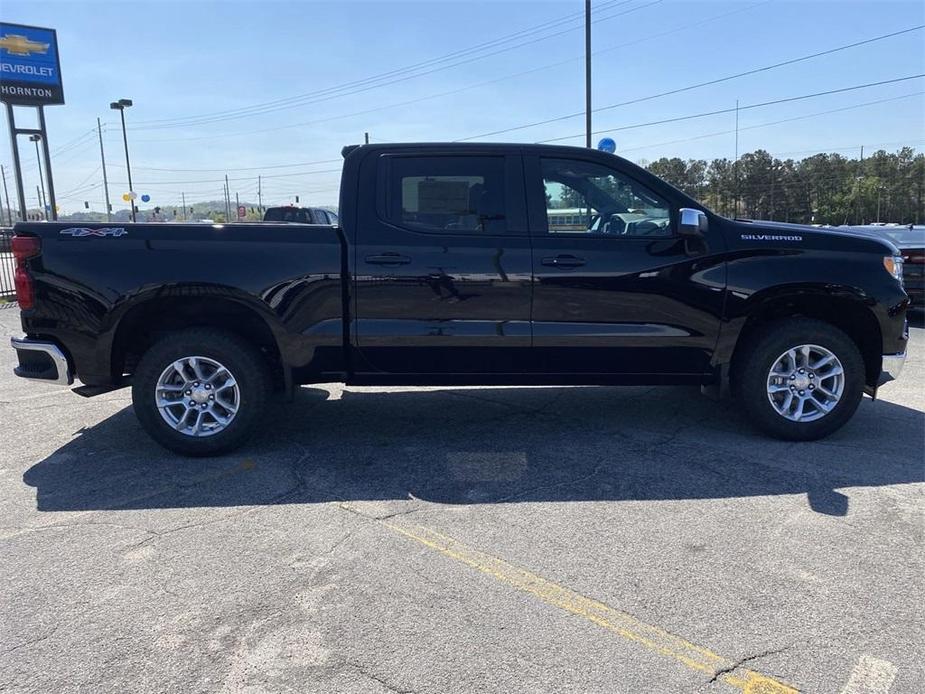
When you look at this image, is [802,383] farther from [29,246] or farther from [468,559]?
[29,246]

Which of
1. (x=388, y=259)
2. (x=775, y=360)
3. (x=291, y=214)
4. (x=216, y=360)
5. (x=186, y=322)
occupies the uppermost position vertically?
(x=291, y=214)

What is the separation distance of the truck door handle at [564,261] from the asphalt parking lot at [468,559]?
4.18 ft

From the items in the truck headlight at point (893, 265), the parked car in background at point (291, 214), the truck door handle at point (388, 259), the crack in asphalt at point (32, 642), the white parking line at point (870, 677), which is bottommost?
the white parking line at point (870, 677)

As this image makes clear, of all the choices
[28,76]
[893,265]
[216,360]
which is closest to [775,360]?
[893,265]

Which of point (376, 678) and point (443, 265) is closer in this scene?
point (376, 678)

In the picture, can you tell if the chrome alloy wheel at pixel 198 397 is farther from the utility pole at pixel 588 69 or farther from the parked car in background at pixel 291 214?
the utility pole at pixel 588 69

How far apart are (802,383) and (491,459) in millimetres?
2272

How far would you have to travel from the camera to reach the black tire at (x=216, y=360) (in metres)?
4.62

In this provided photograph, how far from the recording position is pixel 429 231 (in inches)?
184

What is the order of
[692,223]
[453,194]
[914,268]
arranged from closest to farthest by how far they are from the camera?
[692,223]
[453,194]
[914,268]

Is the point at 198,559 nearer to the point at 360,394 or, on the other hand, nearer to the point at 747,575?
the point at 747,575

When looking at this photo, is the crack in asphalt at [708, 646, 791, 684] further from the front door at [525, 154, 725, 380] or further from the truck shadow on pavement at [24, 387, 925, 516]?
the front door at [525, 154, 725, 380]

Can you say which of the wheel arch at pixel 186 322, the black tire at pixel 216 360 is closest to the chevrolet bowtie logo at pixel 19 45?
the wheel arch at pixel 186 322

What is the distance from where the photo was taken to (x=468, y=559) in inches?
130
